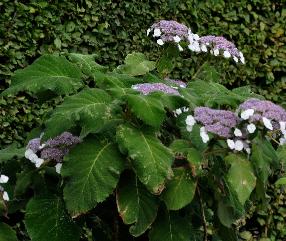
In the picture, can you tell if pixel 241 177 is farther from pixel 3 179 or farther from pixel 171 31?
pixel 171 31

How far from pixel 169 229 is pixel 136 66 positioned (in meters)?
0.85

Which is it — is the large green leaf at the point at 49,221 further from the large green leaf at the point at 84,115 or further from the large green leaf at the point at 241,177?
the large green leaf at the point at 241,177

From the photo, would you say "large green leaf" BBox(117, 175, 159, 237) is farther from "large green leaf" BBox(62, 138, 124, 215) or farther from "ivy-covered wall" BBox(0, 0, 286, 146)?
"ivy-covered wall" BBox(0, 0, 286, 146)

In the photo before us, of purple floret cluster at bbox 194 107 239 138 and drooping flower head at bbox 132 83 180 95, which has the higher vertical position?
purple floret cluster at bbox 194 107 239 138

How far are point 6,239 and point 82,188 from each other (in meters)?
0.39

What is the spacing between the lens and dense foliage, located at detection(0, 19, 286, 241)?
1.80m

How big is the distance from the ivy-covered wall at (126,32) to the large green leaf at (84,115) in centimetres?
124

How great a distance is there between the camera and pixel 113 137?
1946mm

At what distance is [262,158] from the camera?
1.84 metres

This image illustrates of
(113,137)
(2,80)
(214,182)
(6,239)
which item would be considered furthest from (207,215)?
(2,80)

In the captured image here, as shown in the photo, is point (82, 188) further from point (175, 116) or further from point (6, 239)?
point (175, 116)

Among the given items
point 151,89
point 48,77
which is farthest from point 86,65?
point 151,89

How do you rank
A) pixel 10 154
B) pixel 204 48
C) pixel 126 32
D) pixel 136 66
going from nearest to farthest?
pixel 10 154, pixel 136 66, pixel 204 48, pixel 126 32

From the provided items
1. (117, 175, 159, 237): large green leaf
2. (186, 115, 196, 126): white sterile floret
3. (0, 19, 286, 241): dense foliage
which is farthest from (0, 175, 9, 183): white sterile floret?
(186, 115, 196, 126): white sterile floret
